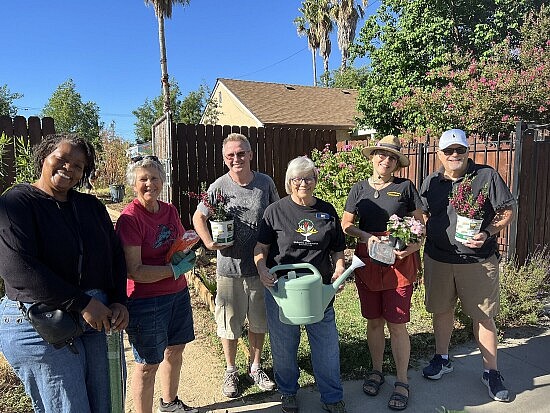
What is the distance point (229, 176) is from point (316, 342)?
1.36 meters

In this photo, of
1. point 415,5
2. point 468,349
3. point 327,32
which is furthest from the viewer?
point 327,32

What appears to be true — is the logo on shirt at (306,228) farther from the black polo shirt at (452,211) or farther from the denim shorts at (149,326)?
the black polo shirt at (452,211)

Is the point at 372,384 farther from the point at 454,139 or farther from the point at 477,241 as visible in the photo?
the point at 454,139

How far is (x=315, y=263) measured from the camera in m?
2.56

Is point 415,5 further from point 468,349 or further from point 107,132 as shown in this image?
point 107,132

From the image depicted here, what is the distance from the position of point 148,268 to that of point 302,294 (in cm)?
89

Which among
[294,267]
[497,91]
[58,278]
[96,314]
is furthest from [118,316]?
[497,91]

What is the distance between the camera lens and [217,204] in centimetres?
285

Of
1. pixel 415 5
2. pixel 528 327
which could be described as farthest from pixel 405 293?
pixel 415 5

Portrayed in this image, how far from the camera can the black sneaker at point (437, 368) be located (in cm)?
320

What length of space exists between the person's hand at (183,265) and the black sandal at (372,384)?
66.4 inches

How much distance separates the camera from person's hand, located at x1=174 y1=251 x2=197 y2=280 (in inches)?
89.1

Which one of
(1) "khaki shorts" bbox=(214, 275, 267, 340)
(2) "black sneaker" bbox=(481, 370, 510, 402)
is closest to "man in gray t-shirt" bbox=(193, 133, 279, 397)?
(1) "khaki shorts" bbox=(214, 275, 267, 340)

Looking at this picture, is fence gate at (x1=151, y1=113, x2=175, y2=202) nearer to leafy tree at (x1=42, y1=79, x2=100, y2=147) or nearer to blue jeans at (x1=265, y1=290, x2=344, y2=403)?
blue jeans at (x1=265, y1=290, x2=344, y2=403)
